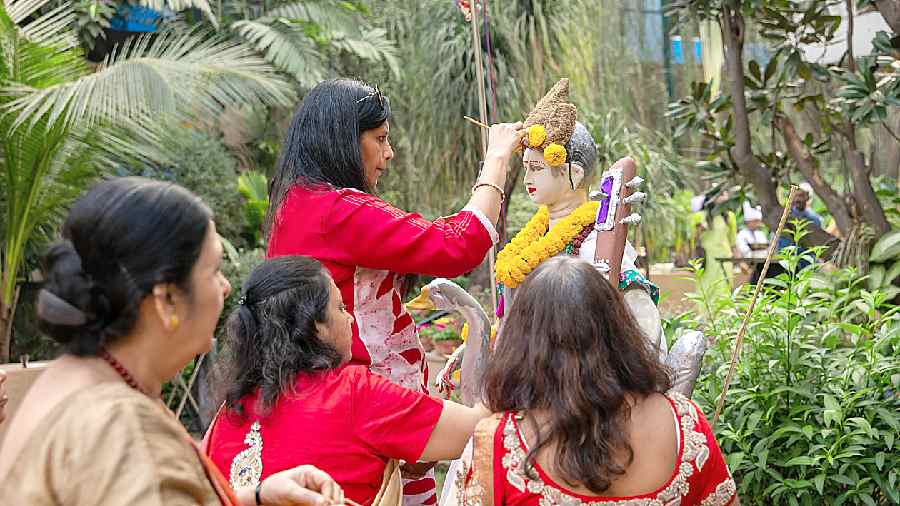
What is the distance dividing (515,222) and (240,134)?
3009 mm

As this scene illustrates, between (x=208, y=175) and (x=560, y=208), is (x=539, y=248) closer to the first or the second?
(x=560, y=208)

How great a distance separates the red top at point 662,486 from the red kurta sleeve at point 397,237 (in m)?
0.64

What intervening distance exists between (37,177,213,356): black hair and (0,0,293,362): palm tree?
5.13 meters

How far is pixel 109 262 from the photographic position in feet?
4.60

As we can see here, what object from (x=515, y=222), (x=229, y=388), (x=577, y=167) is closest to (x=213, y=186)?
(x=515, y=222)

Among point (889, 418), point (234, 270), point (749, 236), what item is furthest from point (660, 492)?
point (749, 236)

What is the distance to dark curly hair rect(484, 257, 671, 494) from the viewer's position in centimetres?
207

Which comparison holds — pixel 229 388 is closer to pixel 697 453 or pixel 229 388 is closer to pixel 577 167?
pixel 697 453

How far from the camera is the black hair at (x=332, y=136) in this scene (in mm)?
2764

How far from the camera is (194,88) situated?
22.4 ft

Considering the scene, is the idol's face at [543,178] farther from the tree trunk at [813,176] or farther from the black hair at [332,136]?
the tree trunk at [813,176]

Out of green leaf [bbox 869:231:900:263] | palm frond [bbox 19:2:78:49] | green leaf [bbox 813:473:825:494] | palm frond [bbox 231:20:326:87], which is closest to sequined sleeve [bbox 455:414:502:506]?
green leaf [bbox 813:473:825:494]

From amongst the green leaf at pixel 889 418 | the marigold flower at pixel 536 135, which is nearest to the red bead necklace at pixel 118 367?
the marigold flower at pixel 536 135

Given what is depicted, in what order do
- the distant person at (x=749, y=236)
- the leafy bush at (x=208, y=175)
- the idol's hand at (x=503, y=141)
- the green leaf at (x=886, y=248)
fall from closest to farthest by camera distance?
the idol's hand at (x=503, y=141)
the green leaf at (x=886, y=248)
the leafy bush at (x=208, y=175)
the distant person at (x=749, y=236)
